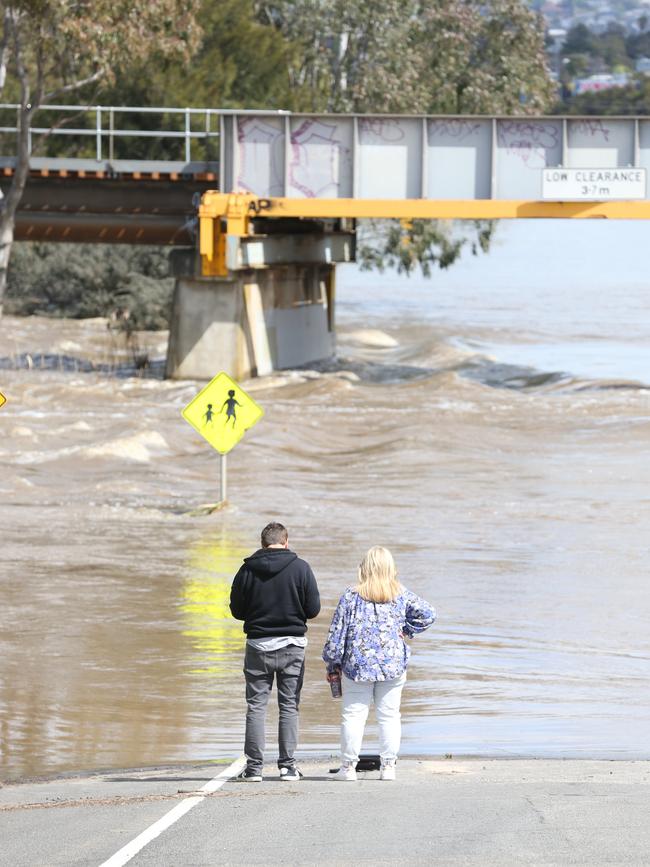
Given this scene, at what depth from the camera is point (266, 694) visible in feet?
28.9

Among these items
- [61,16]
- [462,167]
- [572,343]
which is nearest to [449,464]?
[462,167]

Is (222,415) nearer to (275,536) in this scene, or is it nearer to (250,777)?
(275,536)

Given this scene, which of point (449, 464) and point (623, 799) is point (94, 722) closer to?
point (623, 799)

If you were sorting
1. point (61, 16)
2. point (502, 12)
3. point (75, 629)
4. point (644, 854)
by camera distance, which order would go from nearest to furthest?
1. point (644, 854)
2. point (75, 629)
3. point (61, 16)
4. point (502, 12)

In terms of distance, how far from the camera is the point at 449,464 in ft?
81.7

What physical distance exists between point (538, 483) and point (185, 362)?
44.0ft

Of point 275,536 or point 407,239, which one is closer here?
point 275,536

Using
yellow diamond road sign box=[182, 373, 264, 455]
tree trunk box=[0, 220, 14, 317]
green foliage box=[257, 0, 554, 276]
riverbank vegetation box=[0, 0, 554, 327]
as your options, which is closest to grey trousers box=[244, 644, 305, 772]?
yellow diamond road sign box=[182, 373, 264, 455]

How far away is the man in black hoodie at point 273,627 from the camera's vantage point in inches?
344

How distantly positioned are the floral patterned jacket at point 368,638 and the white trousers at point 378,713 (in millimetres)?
72

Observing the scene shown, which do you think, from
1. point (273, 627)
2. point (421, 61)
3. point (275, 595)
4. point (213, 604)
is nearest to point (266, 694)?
point (273, 627)

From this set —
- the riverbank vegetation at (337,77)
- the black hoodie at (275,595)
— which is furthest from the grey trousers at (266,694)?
the riverbank vegetation at (337,77)

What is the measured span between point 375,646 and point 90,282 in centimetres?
4726

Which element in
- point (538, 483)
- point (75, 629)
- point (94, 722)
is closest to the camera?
point (94, 722)
